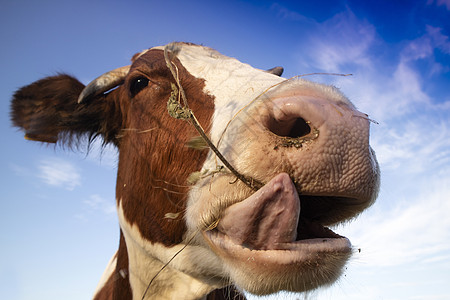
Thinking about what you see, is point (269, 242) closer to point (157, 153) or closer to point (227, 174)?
point (227, 174)

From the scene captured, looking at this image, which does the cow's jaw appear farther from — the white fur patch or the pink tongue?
the white fur patch

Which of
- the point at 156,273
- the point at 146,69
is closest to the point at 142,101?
the point at 146,69

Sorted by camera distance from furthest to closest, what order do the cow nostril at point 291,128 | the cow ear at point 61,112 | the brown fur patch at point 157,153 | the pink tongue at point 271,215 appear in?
1. the cow ear at point 61,112
2. the brown fur patch at point 157,153
3. the cow nostril at point 291,128
4. the pink tongue at point 271,215

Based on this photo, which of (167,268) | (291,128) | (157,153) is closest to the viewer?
(291,128)

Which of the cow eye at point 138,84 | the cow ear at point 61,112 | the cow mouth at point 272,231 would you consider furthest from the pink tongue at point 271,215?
the cow ear at point 61,112

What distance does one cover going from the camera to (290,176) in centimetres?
178

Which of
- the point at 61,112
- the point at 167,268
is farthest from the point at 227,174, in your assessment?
the point at 61,112

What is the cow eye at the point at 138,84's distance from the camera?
2925mm

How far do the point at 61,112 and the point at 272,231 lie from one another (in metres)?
2.61

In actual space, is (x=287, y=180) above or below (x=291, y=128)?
below

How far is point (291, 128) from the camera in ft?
6.17

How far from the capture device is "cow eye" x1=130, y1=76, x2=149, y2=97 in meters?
2.92

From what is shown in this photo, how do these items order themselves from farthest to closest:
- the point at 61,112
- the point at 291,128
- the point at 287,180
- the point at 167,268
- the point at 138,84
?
the point at 61,112
the point at 138,84
the point at 167,268
the point at 291,128
the point at 287,180

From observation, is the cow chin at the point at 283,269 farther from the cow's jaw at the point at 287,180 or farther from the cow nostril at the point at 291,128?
the cow nostril at the point at 291,128
